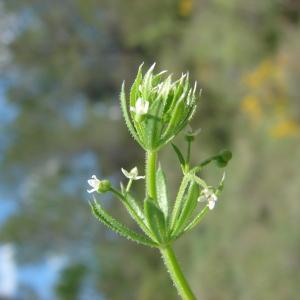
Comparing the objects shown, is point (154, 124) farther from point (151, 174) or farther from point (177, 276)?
point (177, 276)

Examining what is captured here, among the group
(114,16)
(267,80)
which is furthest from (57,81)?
(267,80)

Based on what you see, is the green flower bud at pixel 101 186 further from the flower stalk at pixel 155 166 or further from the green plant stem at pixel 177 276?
the green plant stem at pixel 177 276

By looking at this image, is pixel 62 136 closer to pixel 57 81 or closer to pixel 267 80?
pixel 57 81

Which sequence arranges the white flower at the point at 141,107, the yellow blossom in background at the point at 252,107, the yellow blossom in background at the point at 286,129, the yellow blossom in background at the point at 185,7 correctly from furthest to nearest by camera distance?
the yellow blossom in background at the point at 185,7 < the yellow blossom in background at the point at 252,107 < the yellow blossom in background at the point at 286,129 < the white flower at the point at 141,107

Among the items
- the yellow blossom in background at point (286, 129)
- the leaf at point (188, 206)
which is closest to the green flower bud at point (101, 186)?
the leaf at point (188, 206)

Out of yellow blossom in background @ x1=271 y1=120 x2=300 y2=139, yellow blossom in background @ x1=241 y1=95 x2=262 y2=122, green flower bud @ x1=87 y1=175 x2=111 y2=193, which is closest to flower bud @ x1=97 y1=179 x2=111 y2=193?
green flower bud @ x1=87 y1=175 x2=111 y2=193
